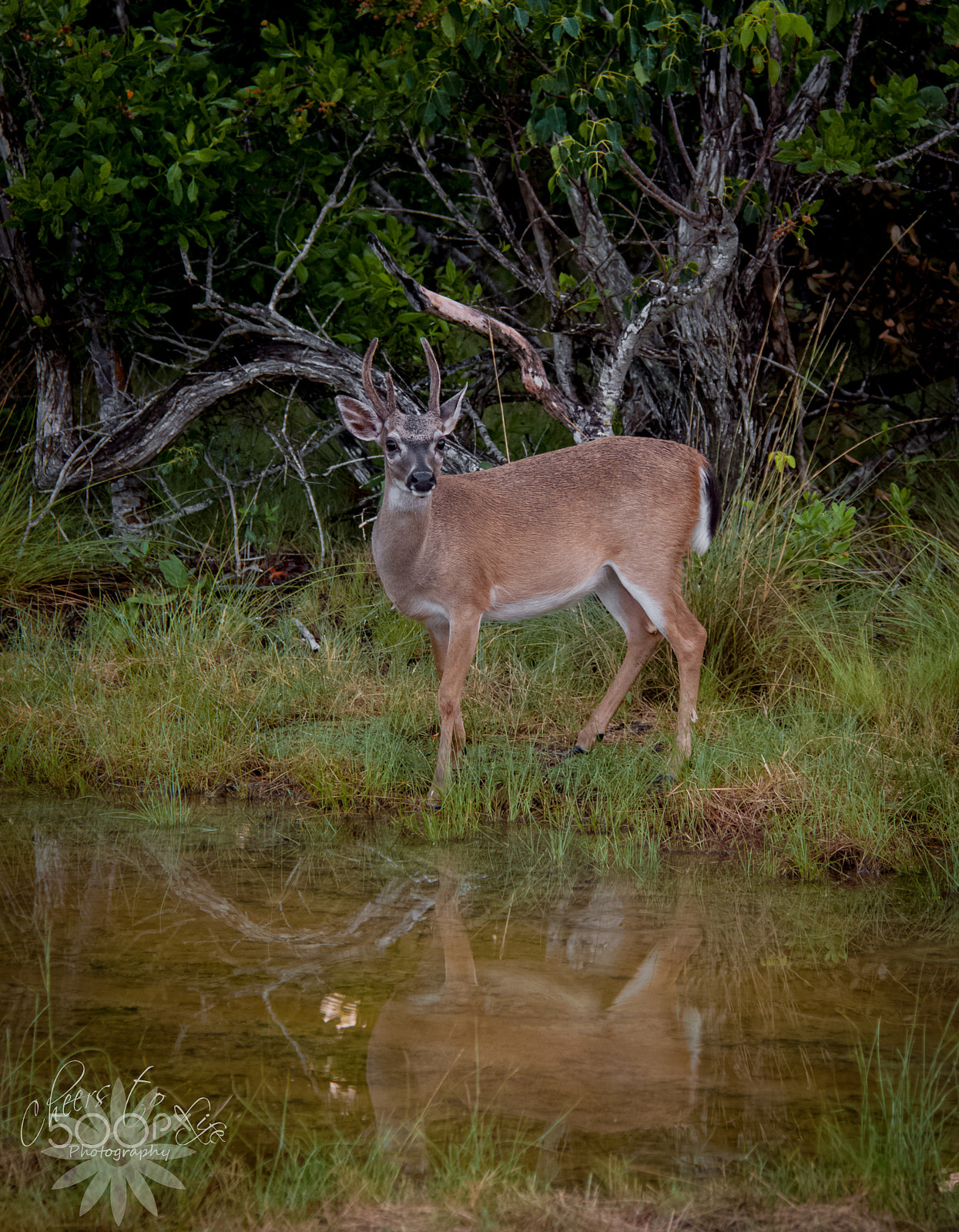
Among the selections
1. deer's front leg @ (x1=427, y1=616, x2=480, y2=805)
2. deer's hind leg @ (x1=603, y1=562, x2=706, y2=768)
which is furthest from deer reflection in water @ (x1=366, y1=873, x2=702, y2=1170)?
deer's hind leg @ (x1=603, y1=562, x2=706, y2=768)

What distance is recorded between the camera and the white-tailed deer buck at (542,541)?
5.49 meters

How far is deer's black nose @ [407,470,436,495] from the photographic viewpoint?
16.5ft

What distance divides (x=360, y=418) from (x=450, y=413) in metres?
0.40

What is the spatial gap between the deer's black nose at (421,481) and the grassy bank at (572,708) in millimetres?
1173

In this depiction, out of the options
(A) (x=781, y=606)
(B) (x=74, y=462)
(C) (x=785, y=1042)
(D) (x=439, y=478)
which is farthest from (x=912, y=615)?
(B) (x=74, y=462)

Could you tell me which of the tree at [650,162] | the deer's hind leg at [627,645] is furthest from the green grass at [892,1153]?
the tree at [650,162]

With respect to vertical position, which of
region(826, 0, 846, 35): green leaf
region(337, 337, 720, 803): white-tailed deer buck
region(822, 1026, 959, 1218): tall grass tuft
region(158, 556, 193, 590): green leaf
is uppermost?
region(826, 0, 846, 35): green leaf

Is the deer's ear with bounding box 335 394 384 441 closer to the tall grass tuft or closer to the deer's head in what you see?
the deer's head

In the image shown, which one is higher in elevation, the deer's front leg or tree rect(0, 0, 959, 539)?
tree rect(0, 0, 959, 539)

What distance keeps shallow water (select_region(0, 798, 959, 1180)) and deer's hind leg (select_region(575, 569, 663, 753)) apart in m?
1.25

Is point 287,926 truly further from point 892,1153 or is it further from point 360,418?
point 360,418

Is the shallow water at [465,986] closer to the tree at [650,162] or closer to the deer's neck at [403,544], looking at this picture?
the deer's neck at [403,544]

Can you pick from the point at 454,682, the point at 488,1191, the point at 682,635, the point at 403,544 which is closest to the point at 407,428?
the point at 403,544

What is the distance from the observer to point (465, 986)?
10.9ft
